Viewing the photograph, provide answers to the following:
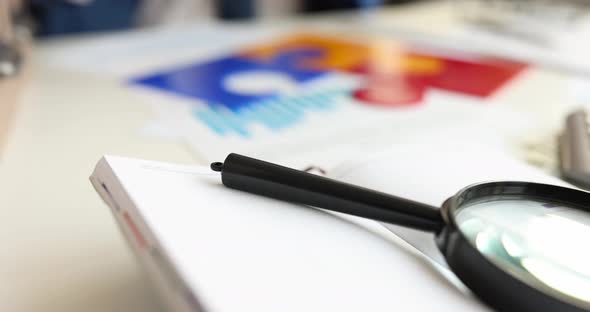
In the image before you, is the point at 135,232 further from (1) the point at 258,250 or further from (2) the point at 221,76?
(2) the point at 221,76

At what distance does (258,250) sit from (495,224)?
10cm

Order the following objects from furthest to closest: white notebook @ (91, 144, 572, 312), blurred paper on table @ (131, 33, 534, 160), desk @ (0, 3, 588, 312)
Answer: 1. blurred paper on table @ (131, 33, 534, 160)
2. desk @ (0, 3, 588, 312)
3. white notebook @ (91, 144, 572, 312)

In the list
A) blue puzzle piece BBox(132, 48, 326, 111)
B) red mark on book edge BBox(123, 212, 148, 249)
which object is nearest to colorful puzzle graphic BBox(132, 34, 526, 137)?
blue puzzle piece BBox(132, 48, 326, 111)

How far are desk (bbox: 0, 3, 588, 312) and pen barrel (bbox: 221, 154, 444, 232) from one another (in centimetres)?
9

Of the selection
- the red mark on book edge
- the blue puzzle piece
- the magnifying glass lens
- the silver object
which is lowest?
the silver object

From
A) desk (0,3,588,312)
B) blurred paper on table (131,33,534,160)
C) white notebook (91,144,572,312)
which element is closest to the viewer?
white notebook (91,144,572,312)

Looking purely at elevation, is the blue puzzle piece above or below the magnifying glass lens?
above

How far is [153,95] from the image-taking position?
0.61 m

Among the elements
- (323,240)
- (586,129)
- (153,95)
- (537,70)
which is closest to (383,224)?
(323,240)

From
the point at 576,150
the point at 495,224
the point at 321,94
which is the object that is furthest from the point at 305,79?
the point at 495,224

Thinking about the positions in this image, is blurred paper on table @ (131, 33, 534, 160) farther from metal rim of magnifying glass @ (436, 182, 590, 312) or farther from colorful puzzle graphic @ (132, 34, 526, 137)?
metal rim of magnifying glass @ (436, 182, 590, 312)

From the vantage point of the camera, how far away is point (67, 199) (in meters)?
0.41

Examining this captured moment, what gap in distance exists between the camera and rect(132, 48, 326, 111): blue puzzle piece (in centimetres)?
60

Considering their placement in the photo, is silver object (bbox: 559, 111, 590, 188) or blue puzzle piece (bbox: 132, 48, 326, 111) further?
blue puzzle piece (bbox: 132, 48, 326, 111)
